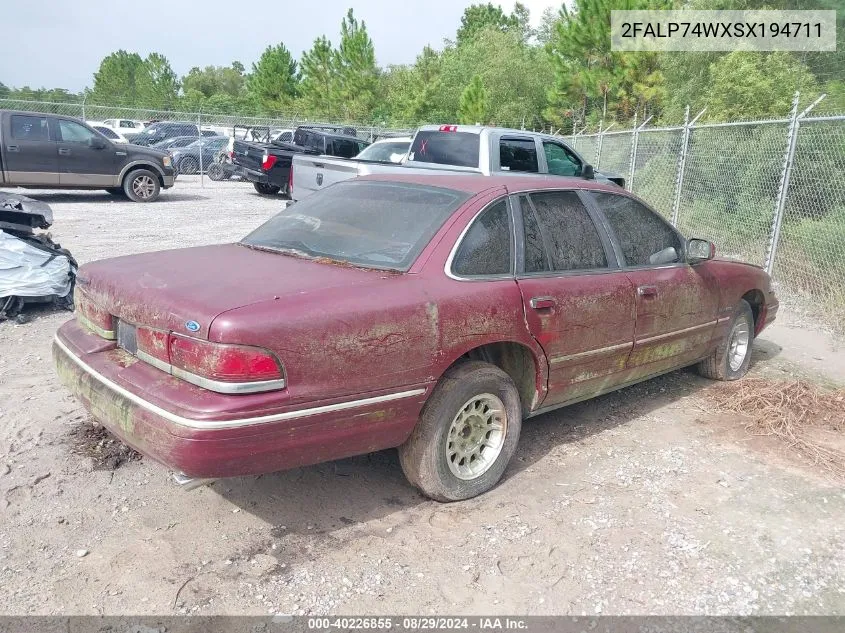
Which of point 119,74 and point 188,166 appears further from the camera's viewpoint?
point 119,74

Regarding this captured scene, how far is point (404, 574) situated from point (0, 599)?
160 centimetres

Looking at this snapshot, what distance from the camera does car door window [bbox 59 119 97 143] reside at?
13422mm

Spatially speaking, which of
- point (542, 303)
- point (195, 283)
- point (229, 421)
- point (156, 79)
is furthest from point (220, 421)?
point (156, 79)

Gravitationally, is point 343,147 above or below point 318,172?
above

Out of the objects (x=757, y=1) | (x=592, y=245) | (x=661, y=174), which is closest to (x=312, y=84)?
(x=757, y=1)

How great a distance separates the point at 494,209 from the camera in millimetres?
3777

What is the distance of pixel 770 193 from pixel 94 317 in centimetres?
928

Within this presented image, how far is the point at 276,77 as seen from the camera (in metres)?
56.1

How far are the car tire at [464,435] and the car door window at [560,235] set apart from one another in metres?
0.71

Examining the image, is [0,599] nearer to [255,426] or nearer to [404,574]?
[255,426]

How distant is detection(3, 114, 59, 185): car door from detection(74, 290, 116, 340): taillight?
11.3 meters

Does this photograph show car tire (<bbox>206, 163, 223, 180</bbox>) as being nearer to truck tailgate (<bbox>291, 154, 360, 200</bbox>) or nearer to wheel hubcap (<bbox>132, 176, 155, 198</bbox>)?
wheel hubcap (<bbox>132, 176, 155, 198</bbox>)

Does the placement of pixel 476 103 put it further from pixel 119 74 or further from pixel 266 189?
pixel 119 74

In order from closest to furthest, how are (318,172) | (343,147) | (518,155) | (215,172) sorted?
(518,155), (318,172), (343,147), (215,172)
